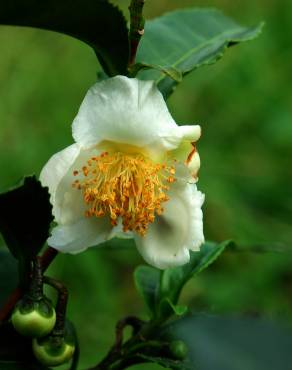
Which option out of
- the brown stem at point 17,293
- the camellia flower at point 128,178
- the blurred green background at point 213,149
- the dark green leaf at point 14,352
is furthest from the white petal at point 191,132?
the blurred green background at point 213,149

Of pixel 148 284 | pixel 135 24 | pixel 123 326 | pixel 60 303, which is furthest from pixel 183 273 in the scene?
pixel 135 24

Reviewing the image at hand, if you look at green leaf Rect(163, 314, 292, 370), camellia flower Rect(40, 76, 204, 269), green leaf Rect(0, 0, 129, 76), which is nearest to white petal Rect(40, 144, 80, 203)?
camellia flower Rect(40, 76, 204, 269)

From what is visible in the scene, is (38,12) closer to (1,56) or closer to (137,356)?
(137,356)

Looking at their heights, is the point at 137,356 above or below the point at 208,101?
above

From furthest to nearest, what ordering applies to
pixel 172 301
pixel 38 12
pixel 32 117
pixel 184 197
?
pixel 32 117, pixel 172 301, pixel 184 197, pixel 38 12

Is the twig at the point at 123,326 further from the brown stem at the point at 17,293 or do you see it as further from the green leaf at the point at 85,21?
the green leaf at the point at 85,21

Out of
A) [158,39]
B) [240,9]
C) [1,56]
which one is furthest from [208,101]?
[158,39]

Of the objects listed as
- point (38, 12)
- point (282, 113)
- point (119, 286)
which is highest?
point (38, 12)

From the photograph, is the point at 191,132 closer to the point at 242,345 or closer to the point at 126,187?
the point at 126,187
